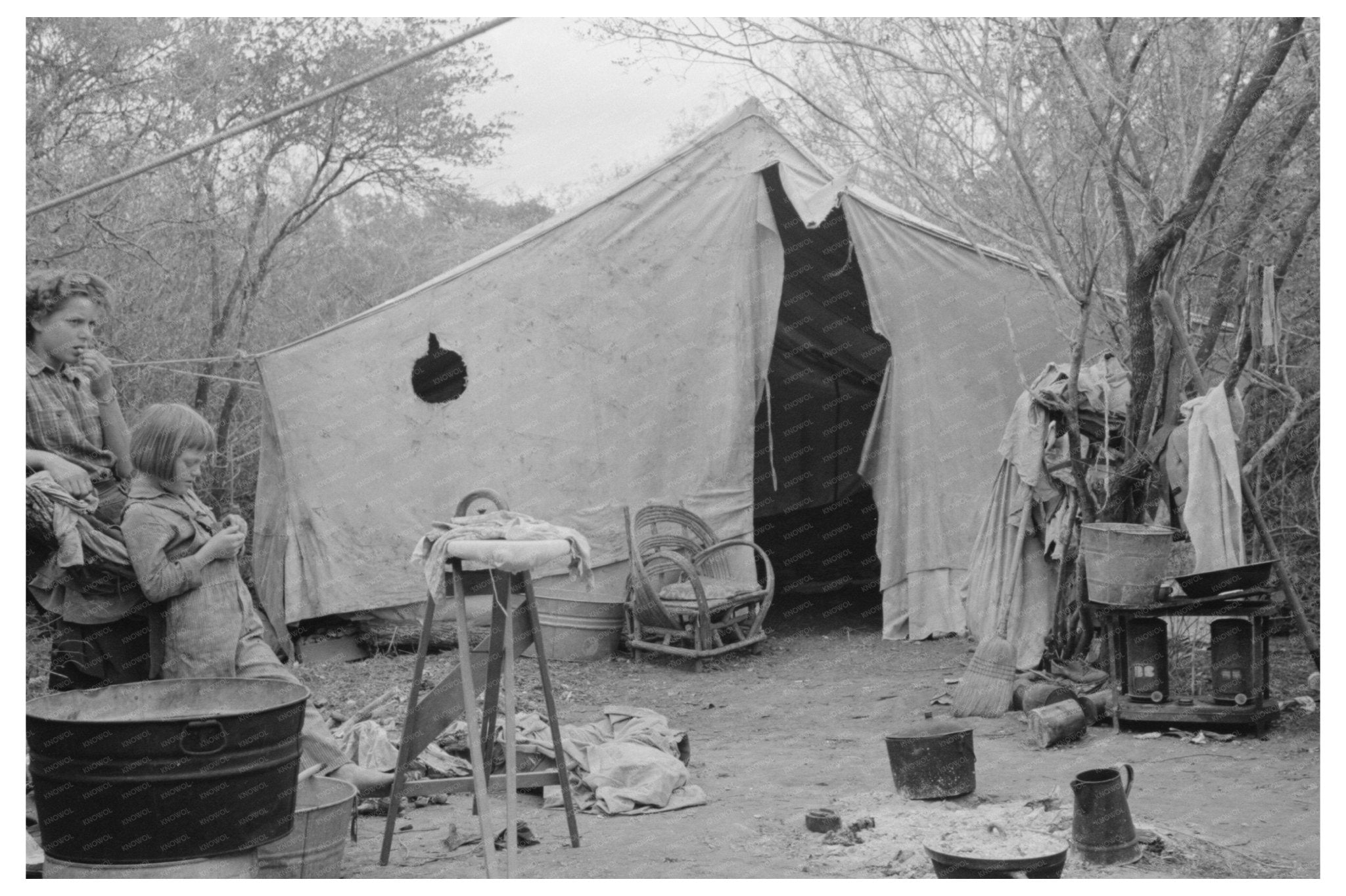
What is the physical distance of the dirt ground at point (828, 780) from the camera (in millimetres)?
3646

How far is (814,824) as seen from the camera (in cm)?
396

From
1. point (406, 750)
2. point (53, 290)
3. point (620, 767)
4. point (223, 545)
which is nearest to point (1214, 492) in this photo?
point (620, 767)

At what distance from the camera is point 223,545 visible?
10.8ft

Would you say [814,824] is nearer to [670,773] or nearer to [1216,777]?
[670,773]

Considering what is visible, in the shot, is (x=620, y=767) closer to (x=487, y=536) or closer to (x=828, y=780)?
(x=828, y=780)

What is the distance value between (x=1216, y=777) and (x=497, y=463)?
408cm

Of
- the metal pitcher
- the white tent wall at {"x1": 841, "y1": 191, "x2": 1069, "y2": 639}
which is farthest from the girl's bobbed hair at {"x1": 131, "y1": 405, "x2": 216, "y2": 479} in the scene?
the white tent wall at {"x1": 841, "y1": 191, "x2": 1069, "y2": 639}

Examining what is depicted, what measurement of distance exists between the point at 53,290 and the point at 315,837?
1.65 metres

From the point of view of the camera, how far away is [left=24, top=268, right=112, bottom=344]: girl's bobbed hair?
3.35m

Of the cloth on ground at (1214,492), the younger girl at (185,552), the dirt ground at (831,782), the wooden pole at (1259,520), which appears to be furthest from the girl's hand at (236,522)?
the wooden pole at (1259,520)

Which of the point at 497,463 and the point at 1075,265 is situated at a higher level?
the point at 1075,265

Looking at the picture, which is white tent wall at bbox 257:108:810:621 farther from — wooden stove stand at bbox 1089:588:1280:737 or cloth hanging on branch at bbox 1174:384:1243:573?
cloth hanging on branch at bbox 1174:384:1243:573

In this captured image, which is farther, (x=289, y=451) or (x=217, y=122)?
(x=217, y=122)

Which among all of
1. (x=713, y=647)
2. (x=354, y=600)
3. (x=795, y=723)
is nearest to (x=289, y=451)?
(x=354, y=600)
